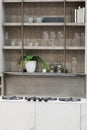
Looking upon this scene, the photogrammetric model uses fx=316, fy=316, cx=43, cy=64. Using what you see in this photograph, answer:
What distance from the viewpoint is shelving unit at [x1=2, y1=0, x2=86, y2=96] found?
4.96m

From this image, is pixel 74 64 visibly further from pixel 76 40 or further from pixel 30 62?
pixel 30 62

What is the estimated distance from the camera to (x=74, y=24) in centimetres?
482

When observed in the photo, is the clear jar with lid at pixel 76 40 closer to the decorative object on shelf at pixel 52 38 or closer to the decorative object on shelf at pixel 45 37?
the decorative object on shelf at pixel 52 38

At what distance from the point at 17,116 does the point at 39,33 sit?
1.66 meters

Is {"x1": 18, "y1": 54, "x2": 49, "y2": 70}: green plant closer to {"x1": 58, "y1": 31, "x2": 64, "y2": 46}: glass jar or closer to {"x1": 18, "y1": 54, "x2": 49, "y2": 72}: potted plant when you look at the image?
{"x1": 18, "y1": 54, "x2": 49, "y2": 72}: potted plant

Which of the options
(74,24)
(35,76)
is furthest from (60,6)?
(35,76)

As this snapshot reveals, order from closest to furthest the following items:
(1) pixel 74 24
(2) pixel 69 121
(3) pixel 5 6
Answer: (2) pixel 69 121 → (1) pixel 74 24 → (3) pixel 5 6

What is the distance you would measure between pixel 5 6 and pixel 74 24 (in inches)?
46.9

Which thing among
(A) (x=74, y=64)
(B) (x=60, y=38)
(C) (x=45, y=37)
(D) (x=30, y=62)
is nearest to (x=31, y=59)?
(D) (x=30, y=62)

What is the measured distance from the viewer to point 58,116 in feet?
12.9

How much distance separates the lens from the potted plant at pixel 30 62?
497 cm

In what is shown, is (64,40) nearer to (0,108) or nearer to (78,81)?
(78,81)

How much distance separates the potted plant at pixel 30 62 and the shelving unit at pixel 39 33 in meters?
0.10

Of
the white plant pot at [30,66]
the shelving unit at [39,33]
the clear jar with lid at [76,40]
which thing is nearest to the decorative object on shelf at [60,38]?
the shelving unit at [39,33]
